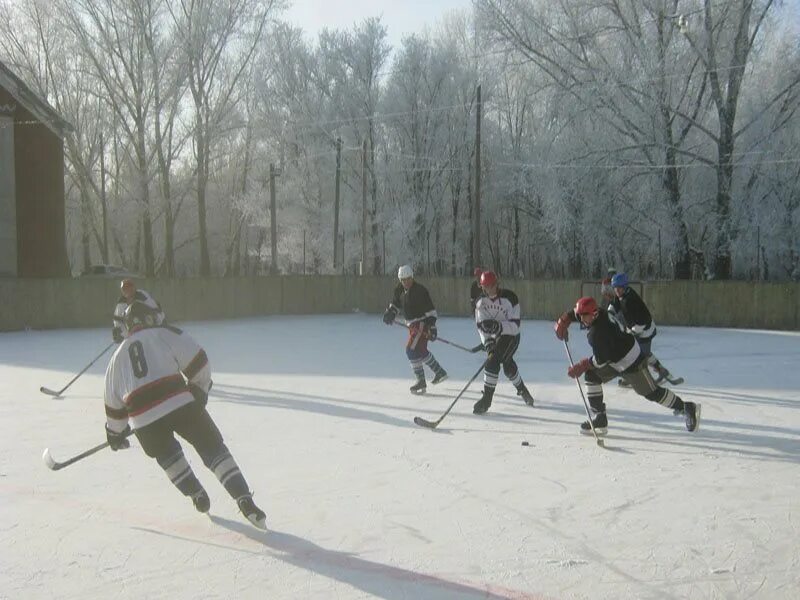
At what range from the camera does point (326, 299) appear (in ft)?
93.0

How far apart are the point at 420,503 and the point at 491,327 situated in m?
3.98

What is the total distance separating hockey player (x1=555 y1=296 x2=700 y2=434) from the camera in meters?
7.25

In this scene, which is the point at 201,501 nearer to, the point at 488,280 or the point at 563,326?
the point at 563,326

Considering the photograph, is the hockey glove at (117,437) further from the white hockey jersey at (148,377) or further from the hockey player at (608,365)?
the hockey player at (608,365)

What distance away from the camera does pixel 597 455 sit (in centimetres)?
679

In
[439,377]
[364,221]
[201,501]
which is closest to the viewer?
[201,501]

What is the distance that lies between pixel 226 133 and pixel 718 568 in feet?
112

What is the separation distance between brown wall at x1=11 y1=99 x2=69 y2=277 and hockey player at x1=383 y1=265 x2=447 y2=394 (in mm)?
18444

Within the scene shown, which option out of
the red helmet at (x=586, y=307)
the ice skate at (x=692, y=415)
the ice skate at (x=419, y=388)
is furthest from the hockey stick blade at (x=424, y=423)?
the ice skate at (x=692, y=415)

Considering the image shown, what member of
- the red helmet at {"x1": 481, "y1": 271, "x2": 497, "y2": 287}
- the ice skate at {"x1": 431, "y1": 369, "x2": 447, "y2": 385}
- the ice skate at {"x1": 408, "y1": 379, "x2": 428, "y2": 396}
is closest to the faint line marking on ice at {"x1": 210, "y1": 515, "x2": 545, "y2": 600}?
the red helmet at {"x1": 481, "y1": 271, "x2": 497, "y2": 287}

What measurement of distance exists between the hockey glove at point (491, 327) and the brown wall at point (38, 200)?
802 inches

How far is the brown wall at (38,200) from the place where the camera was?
25344mm

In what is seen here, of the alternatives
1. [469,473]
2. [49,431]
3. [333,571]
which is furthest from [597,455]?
[49,431]

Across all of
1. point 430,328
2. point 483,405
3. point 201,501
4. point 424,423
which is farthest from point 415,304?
point 201,501
